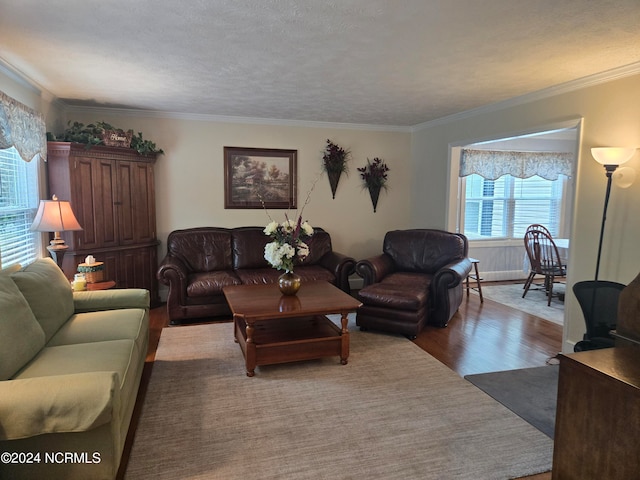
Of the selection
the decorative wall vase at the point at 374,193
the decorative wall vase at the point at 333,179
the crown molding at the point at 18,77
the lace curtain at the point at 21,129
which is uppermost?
the crown molding at the point at 18,77

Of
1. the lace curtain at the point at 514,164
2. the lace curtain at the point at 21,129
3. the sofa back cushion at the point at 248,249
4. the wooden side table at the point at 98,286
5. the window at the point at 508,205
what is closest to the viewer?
the lace curtain at the point at 21,129

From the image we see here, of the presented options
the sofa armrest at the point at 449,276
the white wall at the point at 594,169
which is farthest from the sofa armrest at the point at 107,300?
the white wall at the point at 594,169

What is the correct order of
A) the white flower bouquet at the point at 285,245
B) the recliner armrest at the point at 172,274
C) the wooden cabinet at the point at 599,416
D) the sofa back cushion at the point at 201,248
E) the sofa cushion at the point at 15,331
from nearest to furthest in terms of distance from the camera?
the wooden cabinet at the point at 599,416
the sofa cushion at the point at 15,331
the white flower bouquet at the point at 285,245
the recliner armrest at the point at 172,274
the sofa back cushion at the point at 201,248

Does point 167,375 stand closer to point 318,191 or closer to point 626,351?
point 626,351

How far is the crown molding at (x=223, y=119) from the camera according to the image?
15.7 feet

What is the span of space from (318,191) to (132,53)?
3.23 metres

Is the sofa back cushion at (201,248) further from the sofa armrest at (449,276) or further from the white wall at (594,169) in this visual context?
the white wall at (594,169)

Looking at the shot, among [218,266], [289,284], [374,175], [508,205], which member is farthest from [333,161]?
[508,205]

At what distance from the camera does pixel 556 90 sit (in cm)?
371

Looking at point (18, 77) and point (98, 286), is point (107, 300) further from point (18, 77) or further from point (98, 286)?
point (18, 77)

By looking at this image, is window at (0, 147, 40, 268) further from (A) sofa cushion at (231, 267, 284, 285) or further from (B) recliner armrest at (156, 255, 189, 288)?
(A) sofa cushion at (231, 267, 284, 285)

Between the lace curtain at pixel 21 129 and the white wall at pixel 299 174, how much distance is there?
1320 mm

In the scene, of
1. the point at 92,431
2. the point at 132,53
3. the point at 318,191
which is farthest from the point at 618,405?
the point at 318,191

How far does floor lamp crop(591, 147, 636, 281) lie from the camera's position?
3.06m
